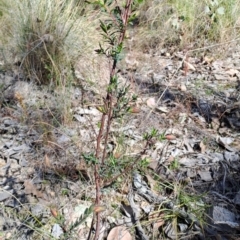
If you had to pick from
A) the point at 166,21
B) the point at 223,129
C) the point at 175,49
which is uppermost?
the point at 166,21

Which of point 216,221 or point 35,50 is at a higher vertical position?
point 35,50

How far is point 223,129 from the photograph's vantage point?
6.72 ft

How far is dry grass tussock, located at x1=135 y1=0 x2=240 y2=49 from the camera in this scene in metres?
3.13

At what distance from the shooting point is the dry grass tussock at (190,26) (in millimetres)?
3133

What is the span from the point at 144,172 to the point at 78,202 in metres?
0.37

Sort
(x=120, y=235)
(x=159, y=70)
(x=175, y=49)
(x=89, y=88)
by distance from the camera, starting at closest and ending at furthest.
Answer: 1. (x=120, y=235)
2. (x=89, y=88)
3. (x=159, y=70)
4. (x=175, y=49)

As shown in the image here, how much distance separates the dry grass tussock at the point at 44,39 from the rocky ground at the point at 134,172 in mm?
143

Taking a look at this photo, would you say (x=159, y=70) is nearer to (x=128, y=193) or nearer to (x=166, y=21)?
(x=166, y=21)

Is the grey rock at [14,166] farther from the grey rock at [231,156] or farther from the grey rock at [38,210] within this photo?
the grey rock at [231,156]

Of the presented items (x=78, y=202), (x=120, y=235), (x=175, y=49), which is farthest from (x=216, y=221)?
(x=175, y=49)

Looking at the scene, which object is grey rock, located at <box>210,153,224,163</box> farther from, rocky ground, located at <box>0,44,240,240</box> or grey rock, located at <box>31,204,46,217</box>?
grey rock, located at <box>31,204,46,217</box>

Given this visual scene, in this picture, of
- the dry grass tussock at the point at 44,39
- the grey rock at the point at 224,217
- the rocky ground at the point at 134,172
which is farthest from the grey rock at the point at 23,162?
the grey rock at the point at 224,217

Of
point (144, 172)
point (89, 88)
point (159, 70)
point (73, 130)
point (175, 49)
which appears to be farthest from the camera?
point (175, 49)

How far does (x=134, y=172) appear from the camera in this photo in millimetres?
1693
